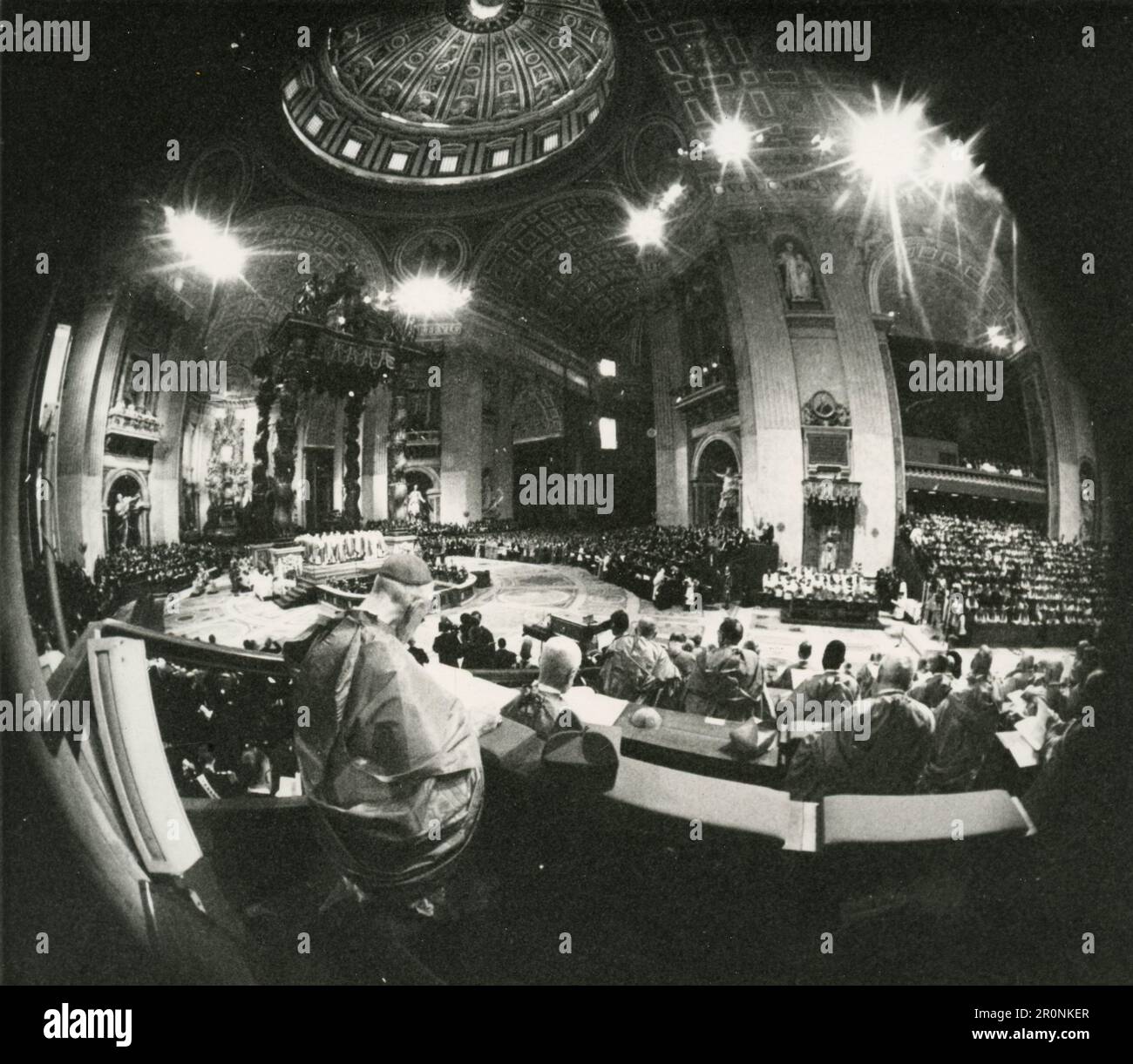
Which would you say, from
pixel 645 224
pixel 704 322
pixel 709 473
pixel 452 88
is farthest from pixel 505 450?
pixel 452 88

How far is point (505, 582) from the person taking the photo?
2.60 metres

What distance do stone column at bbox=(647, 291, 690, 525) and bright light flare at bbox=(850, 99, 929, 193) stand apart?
34.7 inches

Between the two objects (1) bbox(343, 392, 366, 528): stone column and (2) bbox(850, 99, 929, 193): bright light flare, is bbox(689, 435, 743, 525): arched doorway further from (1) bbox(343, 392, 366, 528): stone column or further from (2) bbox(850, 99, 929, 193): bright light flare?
(1) bbox(343, 392, 366, 528): stone column

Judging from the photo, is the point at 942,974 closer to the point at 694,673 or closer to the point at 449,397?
the point at 694,673

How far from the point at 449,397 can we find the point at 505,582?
846mm

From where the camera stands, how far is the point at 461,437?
8.70ft

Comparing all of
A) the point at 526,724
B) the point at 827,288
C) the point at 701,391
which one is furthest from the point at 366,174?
the point at 526,724

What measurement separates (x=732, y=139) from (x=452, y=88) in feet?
3.87

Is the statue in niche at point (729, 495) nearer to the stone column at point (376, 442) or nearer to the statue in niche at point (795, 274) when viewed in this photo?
the statue in niche at point (795, 274)

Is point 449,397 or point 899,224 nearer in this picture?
point 899,224

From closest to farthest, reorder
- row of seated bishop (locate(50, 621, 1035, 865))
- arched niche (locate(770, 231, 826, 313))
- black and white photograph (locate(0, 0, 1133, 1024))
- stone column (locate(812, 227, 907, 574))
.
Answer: row of seated bishop (locate(50, 621, 1035, 865)) < black and white photograph (locate(0, 0, 1133, 1024)) < stone column (locate(812, 227, 907, 574)) < arched niche (locate(770, 231, 826, 313))

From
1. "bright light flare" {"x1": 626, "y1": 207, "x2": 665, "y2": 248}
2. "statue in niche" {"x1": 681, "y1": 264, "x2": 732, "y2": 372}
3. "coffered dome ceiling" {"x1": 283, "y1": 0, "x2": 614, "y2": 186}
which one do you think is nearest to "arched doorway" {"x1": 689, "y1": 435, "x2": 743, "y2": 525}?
"statue in niche" {"x1": 681, "y1": 264, "x2": 732, "y2": 372}

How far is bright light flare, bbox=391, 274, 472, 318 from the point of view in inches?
104

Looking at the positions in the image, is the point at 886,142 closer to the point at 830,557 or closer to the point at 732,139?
the point at 732,139
